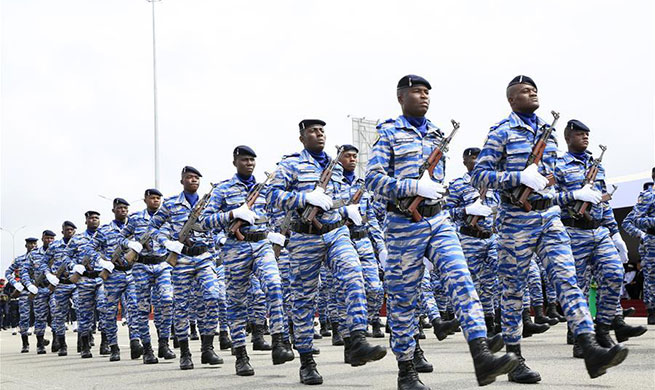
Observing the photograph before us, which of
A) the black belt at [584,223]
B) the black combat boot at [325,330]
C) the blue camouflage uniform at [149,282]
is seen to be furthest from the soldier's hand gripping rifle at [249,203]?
the black combat boot at [325,330]

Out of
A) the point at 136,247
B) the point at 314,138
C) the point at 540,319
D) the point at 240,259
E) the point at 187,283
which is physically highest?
the point at 314,138

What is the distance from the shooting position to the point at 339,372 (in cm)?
830

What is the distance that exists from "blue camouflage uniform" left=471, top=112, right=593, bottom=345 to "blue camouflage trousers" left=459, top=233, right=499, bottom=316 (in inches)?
163

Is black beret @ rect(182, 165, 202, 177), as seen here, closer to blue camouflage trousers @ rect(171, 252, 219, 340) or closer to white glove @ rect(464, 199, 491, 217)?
blue camouflage trousers @ rect(171, 252, 219, 340)

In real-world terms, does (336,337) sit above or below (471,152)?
below

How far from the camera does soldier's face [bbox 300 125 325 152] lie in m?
8.02

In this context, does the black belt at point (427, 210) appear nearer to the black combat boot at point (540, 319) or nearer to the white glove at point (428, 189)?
the white glove at point (428, 189)

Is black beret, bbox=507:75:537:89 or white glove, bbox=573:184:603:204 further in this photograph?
white glove, bbox=573:184:603:204

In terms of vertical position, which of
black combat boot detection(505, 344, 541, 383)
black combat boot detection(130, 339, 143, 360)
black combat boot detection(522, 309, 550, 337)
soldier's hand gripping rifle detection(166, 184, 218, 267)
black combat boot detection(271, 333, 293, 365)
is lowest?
black combat boot detection(130, 339, 143, 360)

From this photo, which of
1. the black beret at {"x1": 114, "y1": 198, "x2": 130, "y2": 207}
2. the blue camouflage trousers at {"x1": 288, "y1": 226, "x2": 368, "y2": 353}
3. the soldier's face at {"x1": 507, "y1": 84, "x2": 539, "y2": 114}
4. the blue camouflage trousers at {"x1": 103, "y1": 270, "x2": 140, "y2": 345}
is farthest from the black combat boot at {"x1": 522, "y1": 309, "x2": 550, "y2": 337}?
the black beret at {"x1": 114, "y1": 198, "x2": 130, "y2": 207}

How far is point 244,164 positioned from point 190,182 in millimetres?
1623

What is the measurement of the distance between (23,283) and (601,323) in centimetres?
1292

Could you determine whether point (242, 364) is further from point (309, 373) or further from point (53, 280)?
point (53, 280)

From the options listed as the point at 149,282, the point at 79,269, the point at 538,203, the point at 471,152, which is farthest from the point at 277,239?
the point at 538,203
